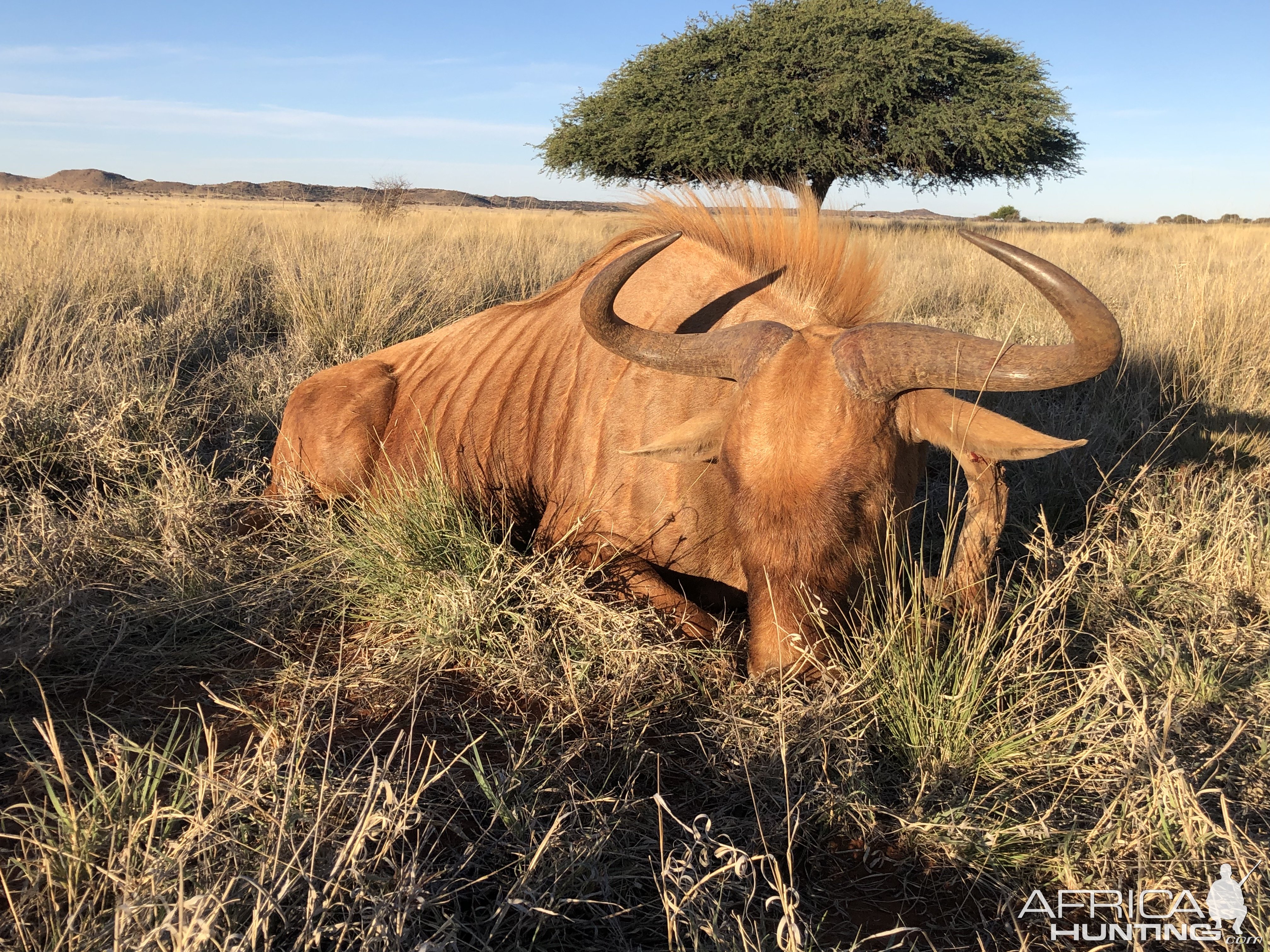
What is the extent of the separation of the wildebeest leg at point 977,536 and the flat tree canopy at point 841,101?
1632 cm

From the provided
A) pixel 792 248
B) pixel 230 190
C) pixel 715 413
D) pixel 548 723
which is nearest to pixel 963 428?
pixel 715 413

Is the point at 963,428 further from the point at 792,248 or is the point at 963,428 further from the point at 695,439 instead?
the point at 792,248

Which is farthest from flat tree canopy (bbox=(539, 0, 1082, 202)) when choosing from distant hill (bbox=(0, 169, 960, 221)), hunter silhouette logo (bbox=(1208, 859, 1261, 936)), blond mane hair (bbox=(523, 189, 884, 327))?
distant hill (bbox=(0, 169, 960, 221))

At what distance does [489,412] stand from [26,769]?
2382 millimetres

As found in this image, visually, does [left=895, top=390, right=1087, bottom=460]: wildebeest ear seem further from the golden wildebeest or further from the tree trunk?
the tree trunk

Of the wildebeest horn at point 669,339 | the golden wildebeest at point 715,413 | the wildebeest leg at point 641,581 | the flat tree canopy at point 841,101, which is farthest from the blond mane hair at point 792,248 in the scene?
the flat tree canopy at point 841,101

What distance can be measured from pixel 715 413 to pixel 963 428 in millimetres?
774

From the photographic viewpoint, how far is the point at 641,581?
126 inches

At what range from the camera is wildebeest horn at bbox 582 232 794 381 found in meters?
2.71

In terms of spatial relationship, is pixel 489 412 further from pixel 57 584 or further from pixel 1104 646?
pixel 1104 646

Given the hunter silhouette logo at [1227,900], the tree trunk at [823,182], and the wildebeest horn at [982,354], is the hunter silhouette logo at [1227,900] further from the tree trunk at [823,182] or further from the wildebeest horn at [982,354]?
the tree trunk at [823,182]

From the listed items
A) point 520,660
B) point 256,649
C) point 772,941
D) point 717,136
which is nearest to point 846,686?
point 772,941

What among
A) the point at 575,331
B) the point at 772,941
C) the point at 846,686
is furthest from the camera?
the point at 575,331

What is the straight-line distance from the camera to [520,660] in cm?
271
